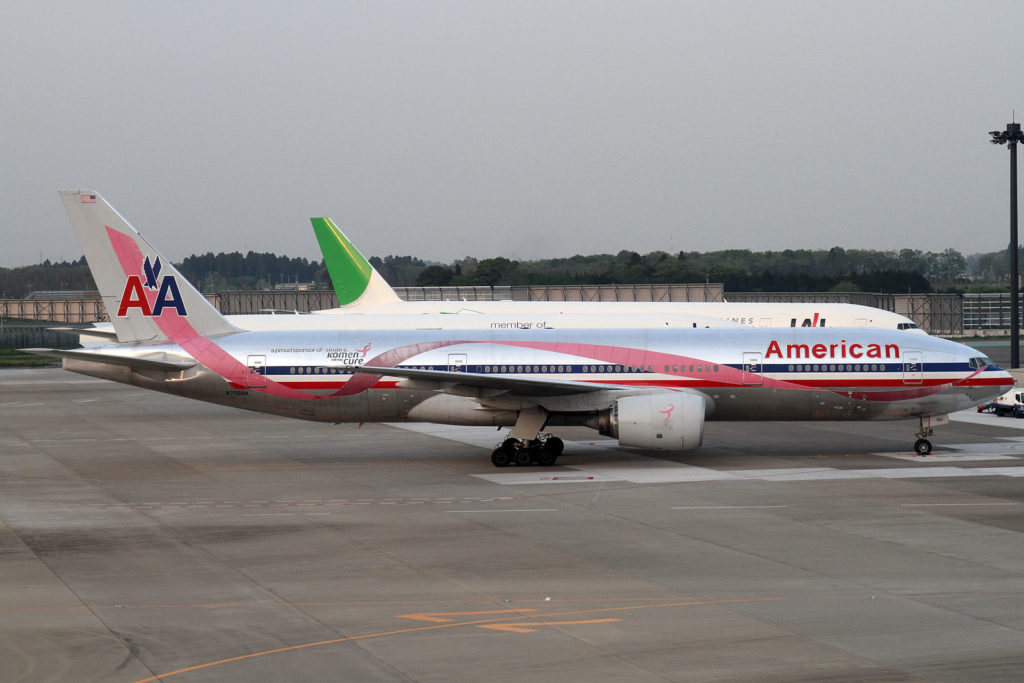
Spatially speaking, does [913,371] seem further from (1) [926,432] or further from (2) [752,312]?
(2) [752,312]

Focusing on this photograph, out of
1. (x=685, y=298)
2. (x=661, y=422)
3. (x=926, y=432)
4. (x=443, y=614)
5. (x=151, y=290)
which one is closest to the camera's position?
(x=443, y=614)

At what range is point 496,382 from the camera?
31.8m

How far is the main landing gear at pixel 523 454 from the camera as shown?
3309cm

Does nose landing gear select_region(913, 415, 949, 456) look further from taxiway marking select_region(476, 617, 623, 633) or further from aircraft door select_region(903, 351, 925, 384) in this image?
taxiway marking select_region(476, 617, 623, 633)

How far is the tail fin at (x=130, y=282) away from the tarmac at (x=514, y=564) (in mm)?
4429

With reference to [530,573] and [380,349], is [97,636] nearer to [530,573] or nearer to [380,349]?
[530,573]

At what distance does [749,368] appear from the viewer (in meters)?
33.3

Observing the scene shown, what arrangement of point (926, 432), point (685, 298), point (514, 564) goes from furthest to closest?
point (685, 298)
point (926, 432)
point (514, 564)

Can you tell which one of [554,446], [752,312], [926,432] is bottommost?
[554,446]

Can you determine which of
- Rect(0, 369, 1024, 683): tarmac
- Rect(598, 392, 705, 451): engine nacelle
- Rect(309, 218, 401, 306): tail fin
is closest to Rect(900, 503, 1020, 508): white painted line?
Rect(0, 369, 1024, 683): tarmac

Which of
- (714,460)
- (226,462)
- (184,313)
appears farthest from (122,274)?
(714,460)

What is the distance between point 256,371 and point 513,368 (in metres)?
8.08

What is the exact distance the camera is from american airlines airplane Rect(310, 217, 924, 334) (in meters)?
56.0

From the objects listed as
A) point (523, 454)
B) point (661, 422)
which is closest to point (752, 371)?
point (661, 422)
